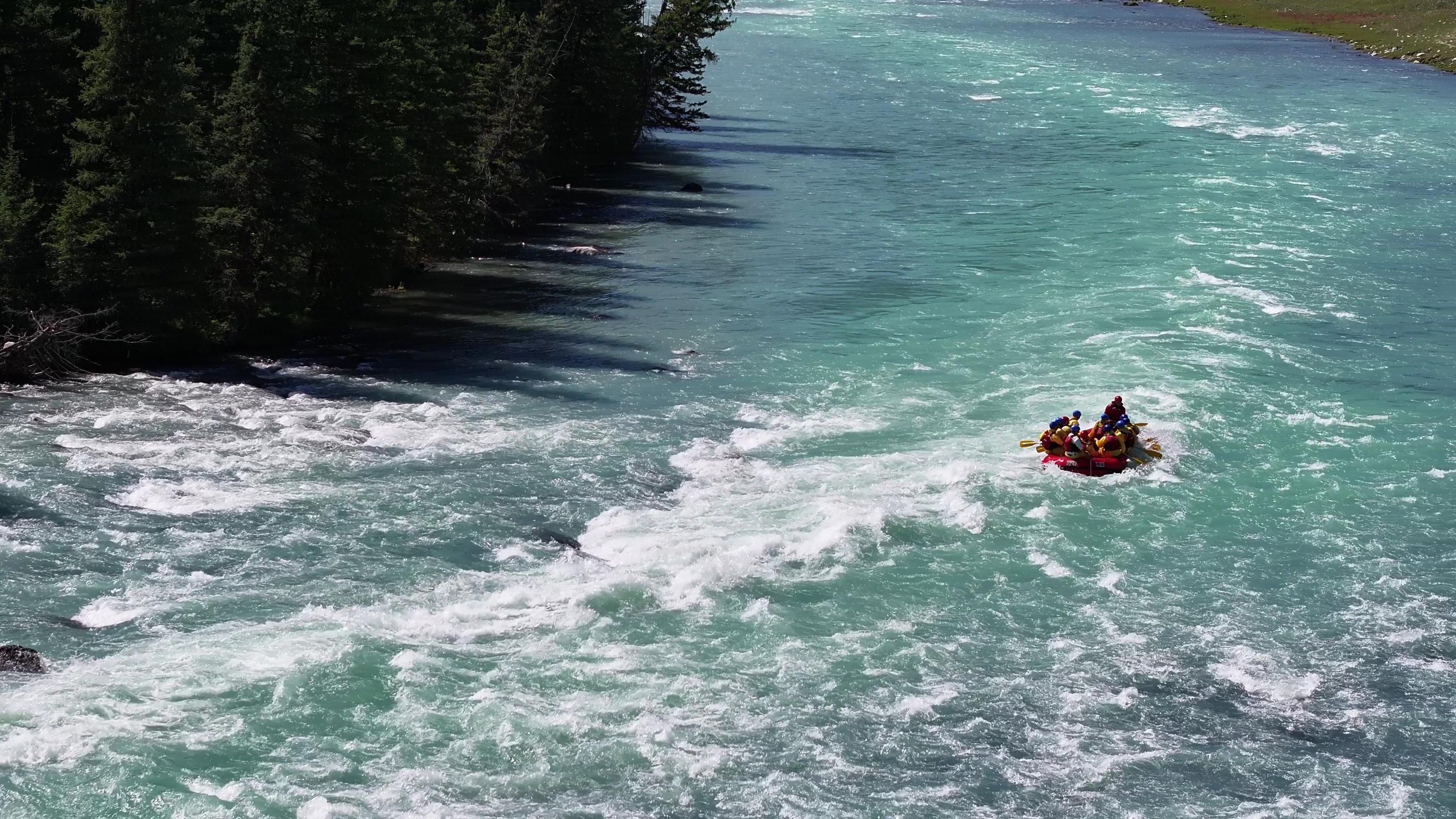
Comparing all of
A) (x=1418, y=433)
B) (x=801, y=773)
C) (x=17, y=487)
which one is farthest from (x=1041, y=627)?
(x=17, y=487)

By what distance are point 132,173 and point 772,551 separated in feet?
71.0

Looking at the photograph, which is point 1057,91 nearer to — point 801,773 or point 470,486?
point 470,486

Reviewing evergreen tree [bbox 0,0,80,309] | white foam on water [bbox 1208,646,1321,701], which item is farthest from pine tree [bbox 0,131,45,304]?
white foam on water [bbox 1208,646,1321,701]

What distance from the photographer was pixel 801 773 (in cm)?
2345

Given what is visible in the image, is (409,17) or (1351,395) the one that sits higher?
(409,17)

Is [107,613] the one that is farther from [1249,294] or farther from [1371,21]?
[1371,21]

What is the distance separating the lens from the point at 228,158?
4484 centimetres

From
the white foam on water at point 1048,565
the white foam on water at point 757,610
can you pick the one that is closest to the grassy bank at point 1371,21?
the white foam on water at point 1048,565

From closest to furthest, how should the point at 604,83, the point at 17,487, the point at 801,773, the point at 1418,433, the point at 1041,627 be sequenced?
the point at 801,773, the point at 1041,627, the point at 17,487, the point at 1418,433, the point at 604,83

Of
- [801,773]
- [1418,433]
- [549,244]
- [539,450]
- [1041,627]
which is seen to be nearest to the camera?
[801,773]

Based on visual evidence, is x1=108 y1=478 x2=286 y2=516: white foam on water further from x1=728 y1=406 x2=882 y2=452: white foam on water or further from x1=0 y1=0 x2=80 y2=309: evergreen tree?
x1=0 y1=0 x2=80 y2=309: evergreen tree

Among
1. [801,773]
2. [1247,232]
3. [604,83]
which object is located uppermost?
[604,83]

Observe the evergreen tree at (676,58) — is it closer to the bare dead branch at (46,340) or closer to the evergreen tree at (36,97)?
the evergreen tree at (36,97)

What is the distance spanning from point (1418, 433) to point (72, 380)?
36059 millimetres
